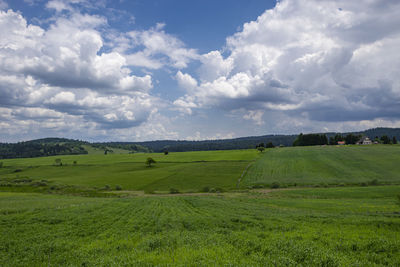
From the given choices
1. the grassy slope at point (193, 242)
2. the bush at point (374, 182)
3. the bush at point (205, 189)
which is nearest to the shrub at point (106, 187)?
the bush at point (205, 189)

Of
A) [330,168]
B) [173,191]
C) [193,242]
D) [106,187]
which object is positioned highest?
[193,242]

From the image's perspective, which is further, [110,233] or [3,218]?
[3,218]

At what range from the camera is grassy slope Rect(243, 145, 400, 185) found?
63.6 meters

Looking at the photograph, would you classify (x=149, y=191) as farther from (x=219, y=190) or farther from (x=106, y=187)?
(x=219, y=190)

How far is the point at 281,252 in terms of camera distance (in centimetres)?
1102

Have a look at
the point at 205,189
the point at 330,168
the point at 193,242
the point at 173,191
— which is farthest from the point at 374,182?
the point at 193,242

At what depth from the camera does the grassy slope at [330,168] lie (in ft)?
209

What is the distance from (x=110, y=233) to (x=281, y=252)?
12243 mm

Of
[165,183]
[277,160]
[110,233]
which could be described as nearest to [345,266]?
[110,233]

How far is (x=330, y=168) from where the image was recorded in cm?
7556

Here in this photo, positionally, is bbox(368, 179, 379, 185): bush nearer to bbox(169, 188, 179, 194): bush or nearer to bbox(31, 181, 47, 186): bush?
bbox(169, 188, 179, 194): bush

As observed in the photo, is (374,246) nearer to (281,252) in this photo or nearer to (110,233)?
(281,252)

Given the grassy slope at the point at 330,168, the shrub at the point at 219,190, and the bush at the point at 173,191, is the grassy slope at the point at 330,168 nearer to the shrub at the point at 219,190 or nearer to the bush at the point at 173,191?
the shrub at the point at 219,190

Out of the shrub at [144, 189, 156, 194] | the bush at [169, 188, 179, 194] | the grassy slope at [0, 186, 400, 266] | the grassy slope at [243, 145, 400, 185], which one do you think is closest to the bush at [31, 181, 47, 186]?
the shrub at [144, 189, 156, 194]
